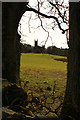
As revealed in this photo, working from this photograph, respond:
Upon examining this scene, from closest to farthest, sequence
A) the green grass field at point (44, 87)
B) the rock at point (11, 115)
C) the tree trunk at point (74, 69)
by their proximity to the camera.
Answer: the rock at point (11, 115) → the tree trunk at point (74, 69) → the green grass field at point (44, 87)

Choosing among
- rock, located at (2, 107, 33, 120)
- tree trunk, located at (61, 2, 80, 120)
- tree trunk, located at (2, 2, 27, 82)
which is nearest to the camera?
rock, located at (2, 107, 33, 120)

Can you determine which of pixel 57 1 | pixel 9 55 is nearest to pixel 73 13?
pixel 9 55

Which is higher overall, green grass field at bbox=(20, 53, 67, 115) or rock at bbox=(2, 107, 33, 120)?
rock at bbox=(2, 107, 33, 120)

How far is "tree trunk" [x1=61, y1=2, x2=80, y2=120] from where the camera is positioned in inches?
124

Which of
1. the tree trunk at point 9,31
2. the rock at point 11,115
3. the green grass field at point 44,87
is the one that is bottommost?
the green grass field at point 44,87

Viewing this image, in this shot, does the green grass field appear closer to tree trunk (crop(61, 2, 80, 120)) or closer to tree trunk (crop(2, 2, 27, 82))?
tree trunk (crop(61, 2, 80, 120))

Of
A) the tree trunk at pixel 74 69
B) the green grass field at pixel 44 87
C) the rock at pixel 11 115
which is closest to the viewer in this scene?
the rock at pixel 11 115

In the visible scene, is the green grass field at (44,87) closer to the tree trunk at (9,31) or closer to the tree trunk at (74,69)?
the tree trunk at (74,69)

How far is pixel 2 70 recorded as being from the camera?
2980mm

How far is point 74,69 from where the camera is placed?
3279mm

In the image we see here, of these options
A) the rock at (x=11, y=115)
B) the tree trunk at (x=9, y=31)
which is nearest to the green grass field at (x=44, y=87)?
the rock at (x=11, y=115)

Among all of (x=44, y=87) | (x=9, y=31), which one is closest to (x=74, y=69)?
(x=9, y=31)

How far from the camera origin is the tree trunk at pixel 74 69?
3138 millimetres

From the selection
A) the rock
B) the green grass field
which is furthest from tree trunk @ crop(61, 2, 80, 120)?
the rock
